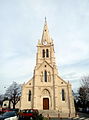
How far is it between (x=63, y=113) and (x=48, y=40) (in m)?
22.6

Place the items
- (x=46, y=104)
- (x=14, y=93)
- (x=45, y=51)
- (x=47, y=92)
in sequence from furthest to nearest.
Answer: (x=14, y=93)
(x=45, y=51)
(x=47, y=92)
(x=46, y=104)

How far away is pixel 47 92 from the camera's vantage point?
38.4 meters

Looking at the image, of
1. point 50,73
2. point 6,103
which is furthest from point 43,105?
point 6,103

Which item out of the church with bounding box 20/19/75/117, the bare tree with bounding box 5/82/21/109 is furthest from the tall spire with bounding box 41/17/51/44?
the bare tree with bounding box 5/82/21/109

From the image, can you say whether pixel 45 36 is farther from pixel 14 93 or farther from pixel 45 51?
pixel 14 93

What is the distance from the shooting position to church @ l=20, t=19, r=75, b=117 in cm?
3628

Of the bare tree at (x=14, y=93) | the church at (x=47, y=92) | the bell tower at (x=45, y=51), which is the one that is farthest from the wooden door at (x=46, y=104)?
the bare tree at (x=14, y=93)

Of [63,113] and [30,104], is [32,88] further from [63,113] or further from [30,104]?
[63,113]

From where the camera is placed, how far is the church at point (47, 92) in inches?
1428

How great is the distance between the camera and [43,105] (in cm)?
3750

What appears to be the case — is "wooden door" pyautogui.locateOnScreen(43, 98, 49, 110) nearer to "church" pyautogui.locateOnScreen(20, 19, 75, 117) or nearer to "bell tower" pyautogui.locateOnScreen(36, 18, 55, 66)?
"church" pyautogui.locateOnScreen(20, 19, 75, 117)

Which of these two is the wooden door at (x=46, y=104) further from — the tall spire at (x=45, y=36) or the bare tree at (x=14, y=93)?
the bare tree at (x=14, y=93)

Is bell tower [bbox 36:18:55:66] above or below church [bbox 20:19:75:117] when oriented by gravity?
above

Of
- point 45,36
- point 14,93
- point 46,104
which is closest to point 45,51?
point 45,36
